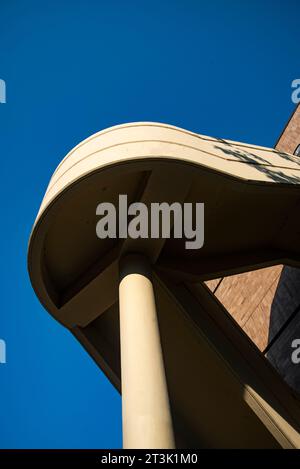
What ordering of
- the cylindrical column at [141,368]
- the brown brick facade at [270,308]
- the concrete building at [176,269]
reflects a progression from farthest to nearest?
the brown brick facade at [270,308]
the concrete building at [176,269]
the cylindrical column at [141,368]

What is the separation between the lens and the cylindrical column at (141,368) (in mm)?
4543

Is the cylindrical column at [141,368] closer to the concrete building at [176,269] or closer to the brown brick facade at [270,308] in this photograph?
the concrete building at [176,269]

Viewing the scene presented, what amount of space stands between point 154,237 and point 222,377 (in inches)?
96.1

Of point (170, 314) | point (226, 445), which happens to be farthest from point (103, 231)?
point (226, 445)

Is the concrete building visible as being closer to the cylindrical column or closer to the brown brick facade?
the cylindrical column

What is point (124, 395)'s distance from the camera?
5.09 m

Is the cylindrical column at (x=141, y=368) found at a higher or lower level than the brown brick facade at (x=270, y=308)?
lower

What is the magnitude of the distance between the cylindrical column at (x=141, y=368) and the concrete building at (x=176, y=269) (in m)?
0.02

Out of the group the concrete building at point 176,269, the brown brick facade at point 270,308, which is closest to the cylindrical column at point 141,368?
the concrete building at point 176,269

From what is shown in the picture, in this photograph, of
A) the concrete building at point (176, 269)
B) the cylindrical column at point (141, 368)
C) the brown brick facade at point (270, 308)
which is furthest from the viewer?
the brown brick facade at point (270, 308)

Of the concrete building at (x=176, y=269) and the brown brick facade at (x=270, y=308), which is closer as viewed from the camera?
the concrete building at (x=176, y=269)

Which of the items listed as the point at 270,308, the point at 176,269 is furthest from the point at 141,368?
the point at 270,308

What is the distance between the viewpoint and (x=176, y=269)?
7410 mm
